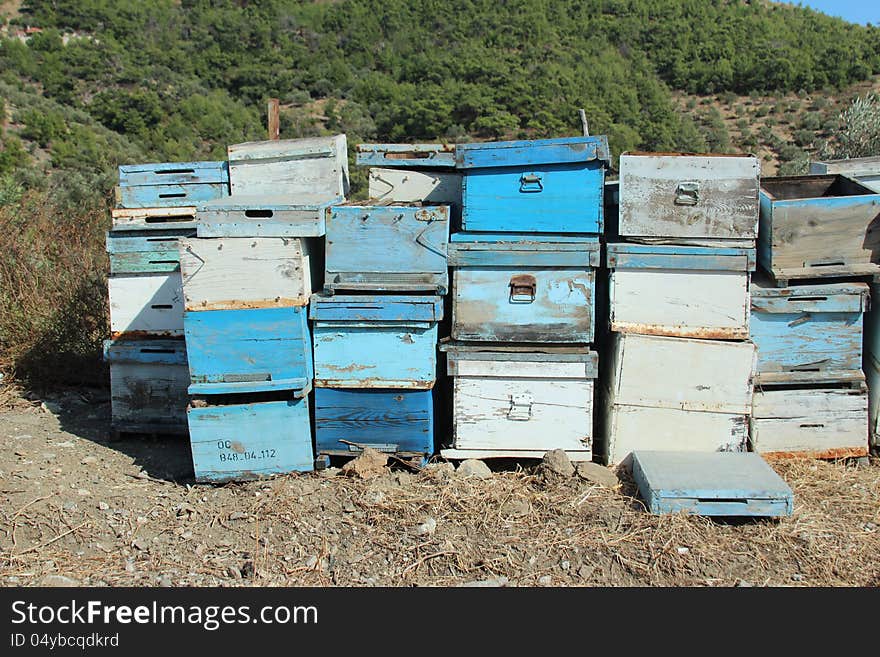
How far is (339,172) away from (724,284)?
2.29 meters

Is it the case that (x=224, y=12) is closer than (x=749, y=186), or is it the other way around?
(x=749, y=186)

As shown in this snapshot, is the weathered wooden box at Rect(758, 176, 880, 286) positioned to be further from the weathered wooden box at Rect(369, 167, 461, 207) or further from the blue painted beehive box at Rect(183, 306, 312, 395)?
the blue painted beehive box at Rect(183, 306, 312, 395)

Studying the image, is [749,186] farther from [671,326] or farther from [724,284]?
[671,326]

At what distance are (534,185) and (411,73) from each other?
24.5 m

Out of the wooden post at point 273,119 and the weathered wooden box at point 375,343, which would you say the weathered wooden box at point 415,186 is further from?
the wooden post at point 273,119

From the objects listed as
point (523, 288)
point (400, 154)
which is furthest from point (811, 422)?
point (400, 154)

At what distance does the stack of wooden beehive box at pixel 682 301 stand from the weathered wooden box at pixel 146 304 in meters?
2.52

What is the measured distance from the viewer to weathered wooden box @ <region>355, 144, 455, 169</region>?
488 cm

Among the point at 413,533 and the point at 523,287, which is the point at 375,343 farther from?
the point at 413,533

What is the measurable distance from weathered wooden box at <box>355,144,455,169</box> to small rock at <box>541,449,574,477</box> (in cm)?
171

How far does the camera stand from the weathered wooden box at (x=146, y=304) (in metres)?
5.02

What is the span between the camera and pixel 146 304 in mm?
5055

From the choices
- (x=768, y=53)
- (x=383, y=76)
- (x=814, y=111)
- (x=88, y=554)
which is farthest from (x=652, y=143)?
(x=88, y=554)

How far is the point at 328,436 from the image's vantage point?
14.9 ft
